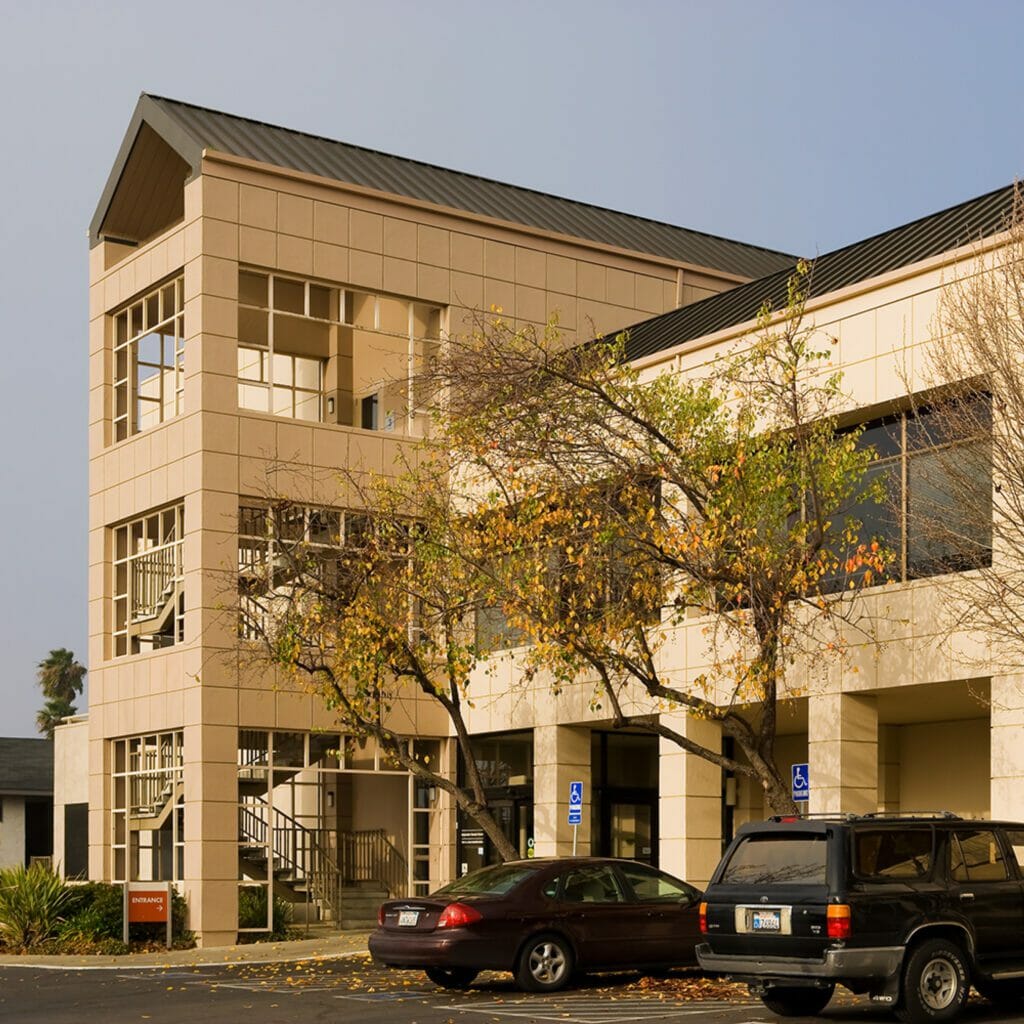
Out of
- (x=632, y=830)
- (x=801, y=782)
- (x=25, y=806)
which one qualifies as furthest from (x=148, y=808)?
(x=25, y=806)

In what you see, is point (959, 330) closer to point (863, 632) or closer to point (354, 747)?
point (863, 632)

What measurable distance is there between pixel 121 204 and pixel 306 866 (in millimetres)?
12499

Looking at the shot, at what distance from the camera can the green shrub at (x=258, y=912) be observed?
29766 mm

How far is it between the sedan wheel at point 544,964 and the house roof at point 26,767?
33759 millimetres

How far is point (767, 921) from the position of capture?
15109 millimetres

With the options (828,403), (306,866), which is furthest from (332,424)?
(828,403)

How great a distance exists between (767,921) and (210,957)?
13762 millimetres

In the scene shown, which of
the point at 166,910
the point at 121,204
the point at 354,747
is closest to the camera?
the point at 166,910

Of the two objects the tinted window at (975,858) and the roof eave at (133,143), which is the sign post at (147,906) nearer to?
the roof eave at (133,143)

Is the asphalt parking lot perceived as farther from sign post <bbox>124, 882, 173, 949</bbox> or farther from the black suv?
sign post <bbox>124, 882, 173, 949</bbox>

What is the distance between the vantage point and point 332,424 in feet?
104

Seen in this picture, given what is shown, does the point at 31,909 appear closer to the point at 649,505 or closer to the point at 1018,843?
the point at 649,505

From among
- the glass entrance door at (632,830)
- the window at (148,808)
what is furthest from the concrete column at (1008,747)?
the window at (148,808)

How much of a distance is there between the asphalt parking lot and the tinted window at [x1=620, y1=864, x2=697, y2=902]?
2.96 ft
